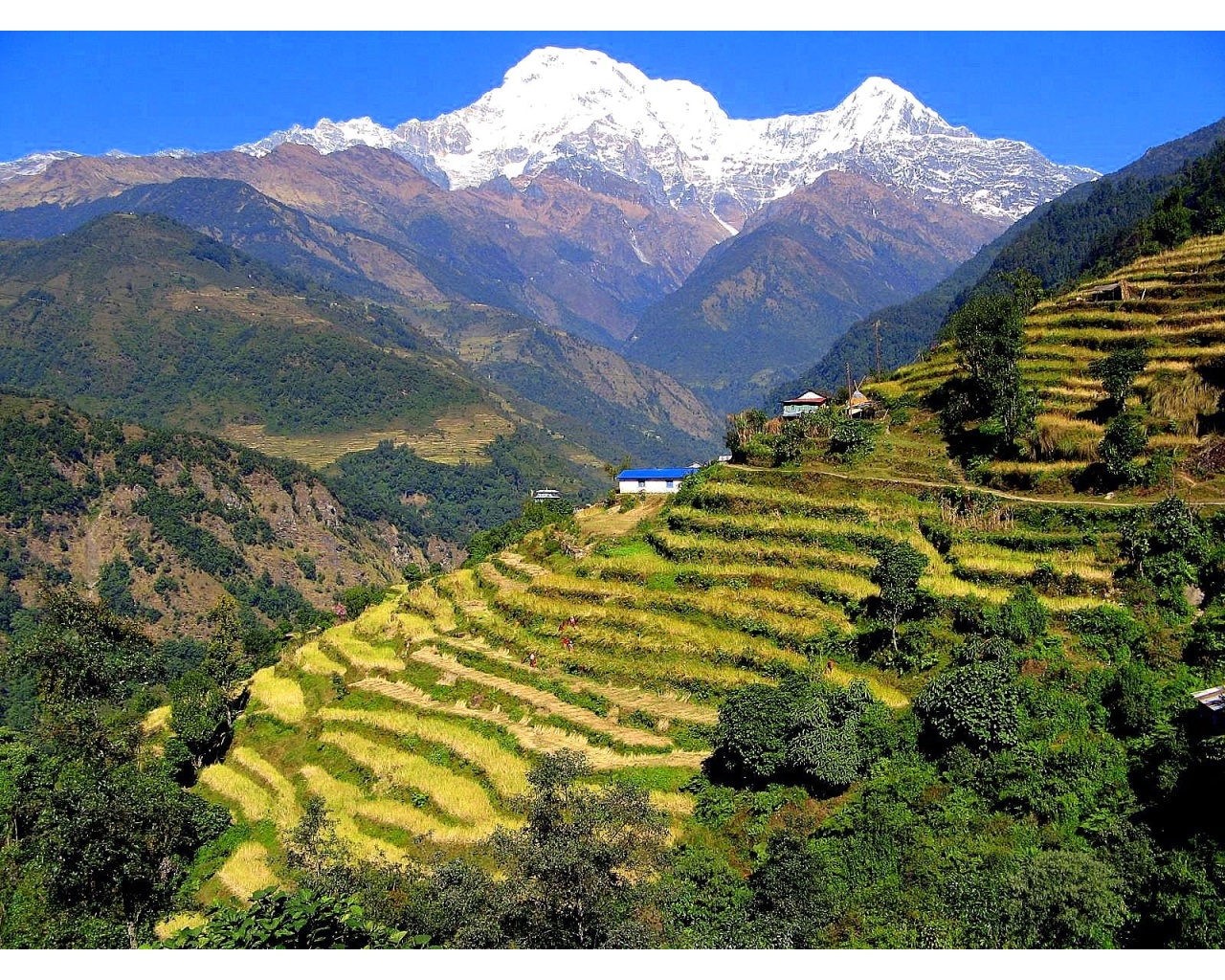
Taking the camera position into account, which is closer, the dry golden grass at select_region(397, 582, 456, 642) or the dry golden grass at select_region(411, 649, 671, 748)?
the dry golden grass at select_region(411, 649, 671, 748)

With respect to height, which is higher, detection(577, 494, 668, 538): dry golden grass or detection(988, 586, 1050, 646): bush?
detection(577, 494, 668, 538): dry golden grass

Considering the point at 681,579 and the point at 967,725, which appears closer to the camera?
the point at 967,725

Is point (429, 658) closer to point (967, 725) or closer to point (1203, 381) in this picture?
point (967, 725)


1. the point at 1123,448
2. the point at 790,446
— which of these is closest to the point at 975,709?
the point at 1123,448

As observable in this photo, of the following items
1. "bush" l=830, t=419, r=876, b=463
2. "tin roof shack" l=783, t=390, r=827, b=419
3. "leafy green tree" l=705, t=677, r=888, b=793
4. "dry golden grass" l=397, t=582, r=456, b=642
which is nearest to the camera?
"leafy green tree" l=705, t=677, r=888, b=793

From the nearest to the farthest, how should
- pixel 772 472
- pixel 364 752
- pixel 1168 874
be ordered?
pixel 1168 874 < pixel 364 752 < pixel 772 472

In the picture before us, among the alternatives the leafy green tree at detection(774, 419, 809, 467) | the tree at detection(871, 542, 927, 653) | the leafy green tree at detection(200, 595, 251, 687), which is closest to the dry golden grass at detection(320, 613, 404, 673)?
the leafy green tree at detection(200, 595, 251, 687)

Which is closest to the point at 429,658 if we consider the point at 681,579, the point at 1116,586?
the point at 681,579

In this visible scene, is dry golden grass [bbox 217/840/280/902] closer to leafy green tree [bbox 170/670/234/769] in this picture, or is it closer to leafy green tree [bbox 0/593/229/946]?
leafy green tree [bbox 0/593/229/946]
